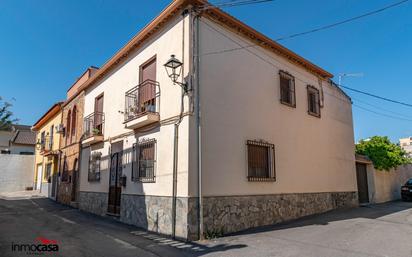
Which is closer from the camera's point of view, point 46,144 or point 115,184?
point 115,184

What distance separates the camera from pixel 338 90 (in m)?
15.1

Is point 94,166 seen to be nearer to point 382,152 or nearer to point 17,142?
point 382,152

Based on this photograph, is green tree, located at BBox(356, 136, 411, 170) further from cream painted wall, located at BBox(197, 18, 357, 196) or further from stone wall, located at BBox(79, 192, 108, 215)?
stone wall, located at BBox(79, 192, 108, 215)

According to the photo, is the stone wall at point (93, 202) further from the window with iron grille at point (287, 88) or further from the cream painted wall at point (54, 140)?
the window with iron grille at point (287, 88)

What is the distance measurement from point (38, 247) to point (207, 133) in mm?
4824

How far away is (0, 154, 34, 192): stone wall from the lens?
2453 centimetres

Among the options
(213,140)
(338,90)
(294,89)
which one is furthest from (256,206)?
(338,90)

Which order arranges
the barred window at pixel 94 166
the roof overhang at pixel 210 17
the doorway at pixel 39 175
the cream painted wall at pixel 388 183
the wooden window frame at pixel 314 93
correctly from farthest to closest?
the doorway at pixel 39 175 → the cream painted wall at pixel 388 183 → the barred window at pixel 94 166 → the wooden window frame at pixel 314 93 → the roof overhang at pixel 210 17

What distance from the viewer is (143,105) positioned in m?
9.96

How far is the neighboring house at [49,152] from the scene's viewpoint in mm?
19156

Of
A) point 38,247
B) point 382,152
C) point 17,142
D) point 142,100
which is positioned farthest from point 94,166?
point 17,142

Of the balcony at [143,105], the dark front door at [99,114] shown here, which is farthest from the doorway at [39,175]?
the balcony at [143,105]

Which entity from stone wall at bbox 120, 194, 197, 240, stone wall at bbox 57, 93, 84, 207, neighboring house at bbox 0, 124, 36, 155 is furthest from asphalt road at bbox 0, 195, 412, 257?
neighboring house at bbox 0, 124, 36, 155

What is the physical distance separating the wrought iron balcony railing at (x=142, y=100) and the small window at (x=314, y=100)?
6.82 m
